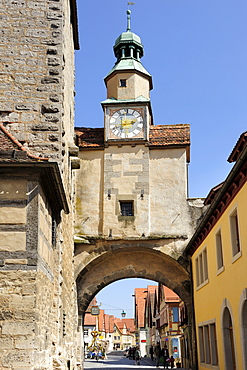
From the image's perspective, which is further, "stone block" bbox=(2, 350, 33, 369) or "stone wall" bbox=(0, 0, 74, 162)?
"stone wall" bbox=(0, 0, 74, 162)

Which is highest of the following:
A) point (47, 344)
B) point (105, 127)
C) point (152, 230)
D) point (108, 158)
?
point (105, 127)

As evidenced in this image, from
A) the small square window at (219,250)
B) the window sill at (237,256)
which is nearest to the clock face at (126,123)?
the small square window at (219,250)

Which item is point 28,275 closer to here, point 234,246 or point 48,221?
point 48,221

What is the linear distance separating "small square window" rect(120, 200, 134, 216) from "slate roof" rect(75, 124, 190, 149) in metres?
2.08

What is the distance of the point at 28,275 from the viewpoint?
7020 mm

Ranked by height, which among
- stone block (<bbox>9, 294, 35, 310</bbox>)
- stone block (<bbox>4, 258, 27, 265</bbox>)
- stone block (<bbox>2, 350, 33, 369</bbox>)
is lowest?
stone block (<bbox>2, 350, 33, 369</bbox>)

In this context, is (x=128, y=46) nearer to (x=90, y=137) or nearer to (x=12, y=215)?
(x=90, y=137)

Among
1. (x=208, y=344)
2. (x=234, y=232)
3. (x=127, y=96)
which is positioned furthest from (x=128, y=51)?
(x=208, y=344)

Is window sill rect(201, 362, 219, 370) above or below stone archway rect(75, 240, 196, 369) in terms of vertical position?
below

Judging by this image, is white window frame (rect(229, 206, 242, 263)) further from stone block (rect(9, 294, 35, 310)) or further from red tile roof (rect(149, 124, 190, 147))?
red tile roof (rect(149, 124, 190, 147))

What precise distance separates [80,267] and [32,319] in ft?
33.5

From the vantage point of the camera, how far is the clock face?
17859mm

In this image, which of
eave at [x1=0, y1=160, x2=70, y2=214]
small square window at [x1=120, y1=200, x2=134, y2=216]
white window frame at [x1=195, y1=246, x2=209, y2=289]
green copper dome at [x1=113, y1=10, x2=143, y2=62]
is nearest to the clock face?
small square window at [x1=120, y1=200, x2=134, y2=216]

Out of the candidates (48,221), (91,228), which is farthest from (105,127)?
(48,221)
